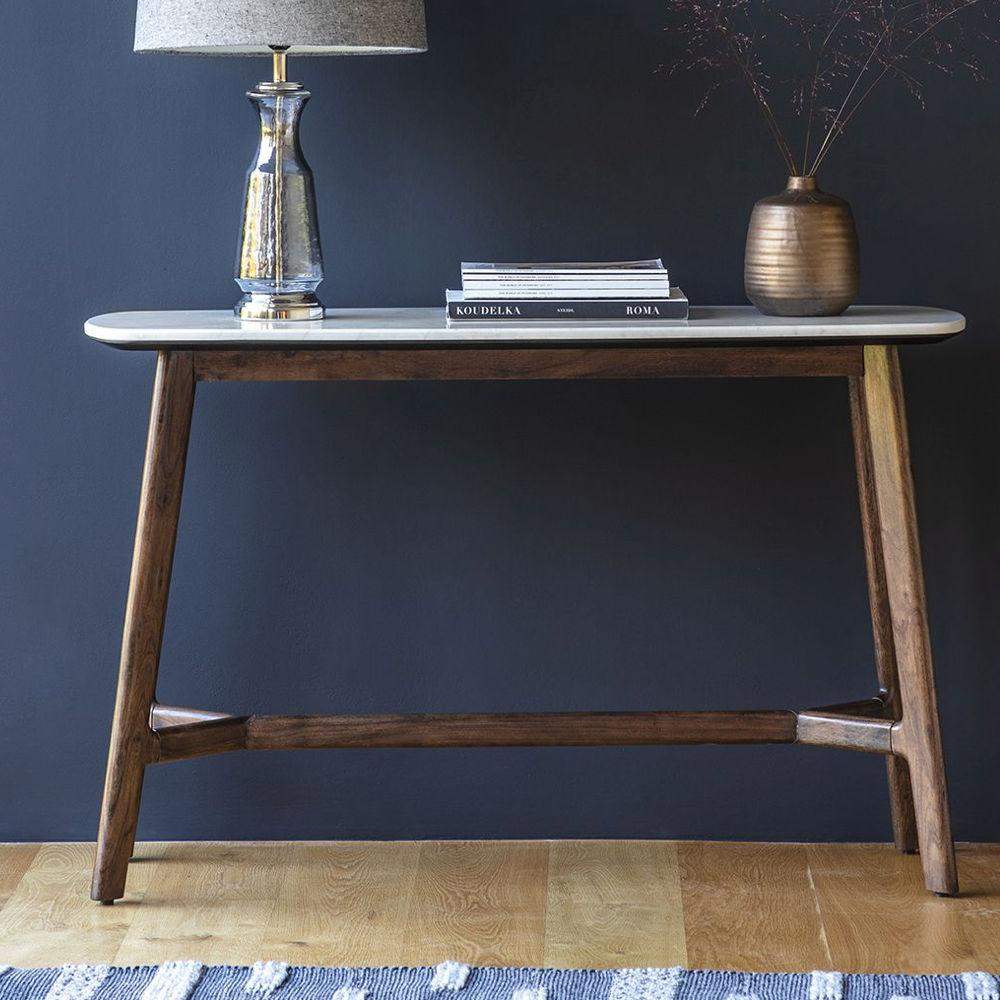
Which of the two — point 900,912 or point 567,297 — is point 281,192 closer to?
point 567,297

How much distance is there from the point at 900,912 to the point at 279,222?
1.30m

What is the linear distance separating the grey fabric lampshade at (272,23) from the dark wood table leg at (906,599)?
2.57 feet

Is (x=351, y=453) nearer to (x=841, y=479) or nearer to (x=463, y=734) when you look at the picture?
(x=463, y=734)

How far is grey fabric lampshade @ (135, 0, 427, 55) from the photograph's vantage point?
197 cm

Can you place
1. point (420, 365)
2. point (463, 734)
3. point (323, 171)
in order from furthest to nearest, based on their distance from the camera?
point (323, 171) < point (463, 734) < point (420, 365)

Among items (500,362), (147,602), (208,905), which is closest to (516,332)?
(500,362)

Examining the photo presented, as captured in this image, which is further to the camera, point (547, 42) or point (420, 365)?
point (547, 42)

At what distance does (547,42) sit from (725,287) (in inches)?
18.1

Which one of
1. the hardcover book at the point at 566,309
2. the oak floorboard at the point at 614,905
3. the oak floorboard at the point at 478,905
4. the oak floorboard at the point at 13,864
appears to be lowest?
the oak floorboard at the point at 13,864

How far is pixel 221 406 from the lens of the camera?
2396 millimetres

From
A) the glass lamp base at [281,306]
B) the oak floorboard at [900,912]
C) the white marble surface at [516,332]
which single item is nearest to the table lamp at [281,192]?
the glass lamp base at [281,306]

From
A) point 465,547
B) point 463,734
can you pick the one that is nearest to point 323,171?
point 465,547

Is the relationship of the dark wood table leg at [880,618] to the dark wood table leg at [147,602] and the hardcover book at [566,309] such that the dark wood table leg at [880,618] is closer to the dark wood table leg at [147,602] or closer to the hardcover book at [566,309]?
the hardcover book at [566,309]

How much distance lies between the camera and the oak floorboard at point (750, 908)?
2.03 m
